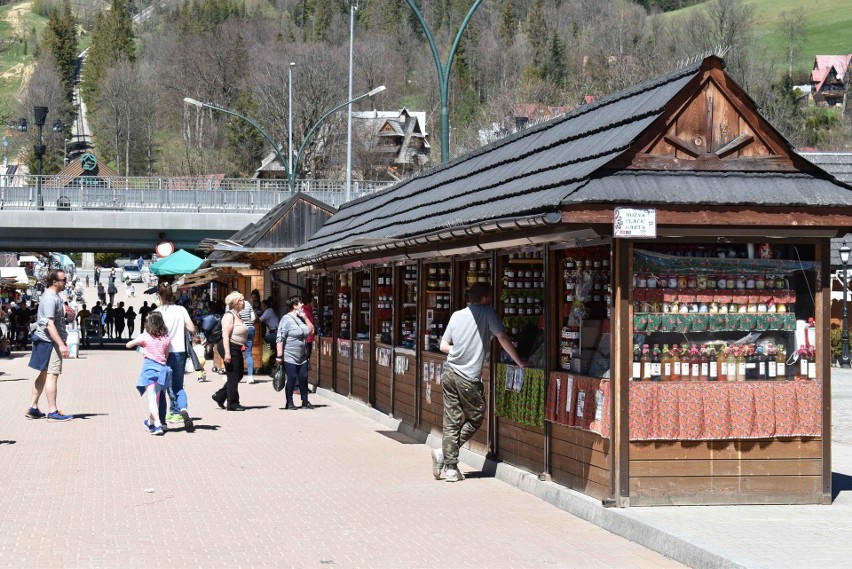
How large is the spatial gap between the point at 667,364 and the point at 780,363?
3.29 ft

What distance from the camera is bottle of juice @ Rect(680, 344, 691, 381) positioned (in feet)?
33.2

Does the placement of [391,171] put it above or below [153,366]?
above

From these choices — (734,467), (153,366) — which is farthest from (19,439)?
(734,467)

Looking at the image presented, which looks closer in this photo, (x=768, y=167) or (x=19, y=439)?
(x=768, y=167)

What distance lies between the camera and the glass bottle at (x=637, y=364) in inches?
392

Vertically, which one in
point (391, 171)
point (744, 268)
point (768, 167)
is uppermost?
point (391, 171)

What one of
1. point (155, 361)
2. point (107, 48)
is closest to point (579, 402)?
point (155, 361)

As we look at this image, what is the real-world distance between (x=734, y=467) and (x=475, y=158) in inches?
283

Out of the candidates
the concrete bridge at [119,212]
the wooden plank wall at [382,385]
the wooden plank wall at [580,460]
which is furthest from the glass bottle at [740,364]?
the concrete bridge at [119,212]

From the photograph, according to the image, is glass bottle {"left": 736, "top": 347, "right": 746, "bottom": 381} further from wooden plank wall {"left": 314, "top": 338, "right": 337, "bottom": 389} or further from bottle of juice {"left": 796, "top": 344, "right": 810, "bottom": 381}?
wooden plank wall {"left": 314, "top": 338, "right": 337, "bottom": 389}

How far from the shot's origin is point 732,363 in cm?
1022

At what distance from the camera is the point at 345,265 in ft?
65.8

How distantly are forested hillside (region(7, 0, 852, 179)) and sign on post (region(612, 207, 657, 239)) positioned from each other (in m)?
63.3

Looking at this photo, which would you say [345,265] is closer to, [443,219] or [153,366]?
[153,366]
